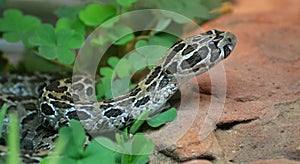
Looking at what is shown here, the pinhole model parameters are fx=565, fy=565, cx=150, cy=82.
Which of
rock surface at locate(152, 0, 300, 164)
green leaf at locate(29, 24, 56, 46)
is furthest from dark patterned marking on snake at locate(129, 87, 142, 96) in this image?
green leaf at locate(29, 24, 56, 46)

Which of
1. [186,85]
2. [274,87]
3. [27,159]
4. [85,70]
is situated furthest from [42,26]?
→ [274,87]

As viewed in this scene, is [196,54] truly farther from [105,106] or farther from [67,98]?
[67,98]

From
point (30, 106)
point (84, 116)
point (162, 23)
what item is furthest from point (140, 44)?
point (30, 106)

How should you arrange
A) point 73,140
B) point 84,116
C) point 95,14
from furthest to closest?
point 95,14 < point 84,116 < point 73,140

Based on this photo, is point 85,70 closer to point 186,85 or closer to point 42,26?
point 42,26

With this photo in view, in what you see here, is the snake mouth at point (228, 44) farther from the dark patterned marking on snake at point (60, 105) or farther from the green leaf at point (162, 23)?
the dark patterned marking on snake at point (60, 105)

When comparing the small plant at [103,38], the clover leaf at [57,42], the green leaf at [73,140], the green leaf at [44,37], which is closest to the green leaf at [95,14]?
the small plant at [103,38]

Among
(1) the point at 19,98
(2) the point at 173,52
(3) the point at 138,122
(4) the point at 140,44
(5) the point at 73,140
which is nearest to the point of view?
(5) the point at 73,140
